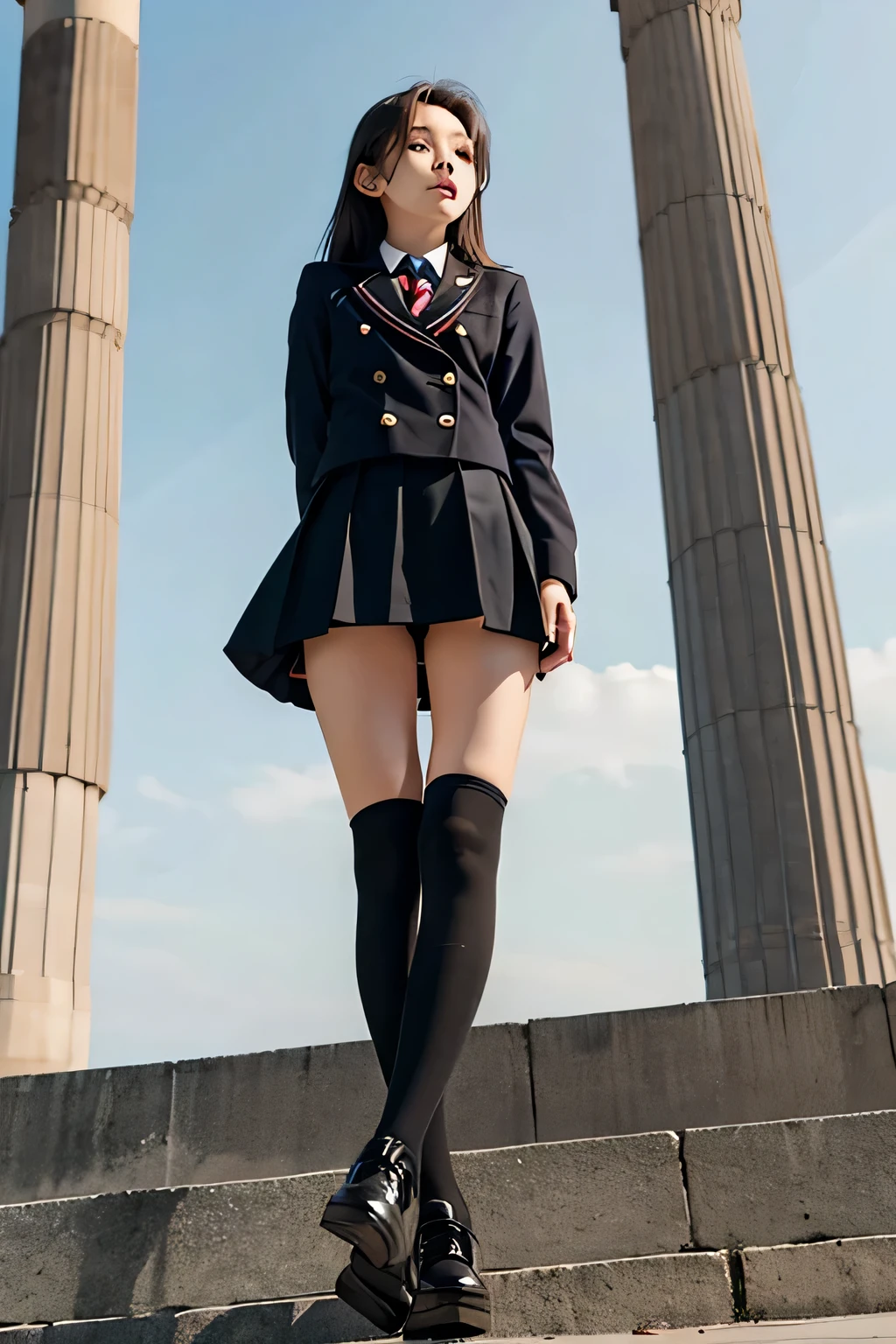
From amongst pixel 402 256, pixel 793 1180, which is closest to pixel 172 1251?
pixel 793 1180

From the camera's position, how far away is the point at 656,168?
12.6 meters

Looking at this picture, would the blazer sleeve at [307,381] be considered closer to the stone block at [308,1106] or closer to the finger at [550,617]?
the finger at [550,617]

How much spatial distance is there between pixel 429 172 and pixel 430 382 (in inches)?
23.8

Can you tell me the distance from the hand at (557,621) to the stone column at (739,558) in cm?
728

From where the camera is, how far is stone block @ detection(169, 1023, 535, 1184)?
477 cm

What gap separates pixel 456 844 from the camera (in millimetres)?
2652

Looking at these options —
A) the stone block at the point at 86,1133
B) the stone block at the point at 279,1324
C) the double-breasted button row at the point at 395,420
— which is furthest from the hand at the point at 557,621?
the stone block at the point at 86,1133

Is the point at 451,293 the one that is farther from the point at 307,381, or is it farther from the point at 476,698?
the point at 476,698

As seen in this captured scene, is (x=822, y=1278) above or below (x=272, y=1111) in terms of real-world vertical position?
below

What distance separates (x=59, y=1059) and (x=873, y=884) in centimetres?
666

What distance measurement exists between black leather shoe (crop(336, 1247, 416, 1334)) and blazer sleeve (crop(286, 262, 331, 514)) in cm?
172

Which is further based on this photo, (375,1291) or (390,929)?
(390,929)

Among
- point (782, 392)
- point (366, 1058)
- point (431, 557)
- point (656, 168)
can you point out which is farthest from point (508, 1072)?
point (656, 168)

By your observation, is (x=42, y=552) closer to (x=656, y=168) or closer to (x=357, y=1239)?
(x=656, y=168)
